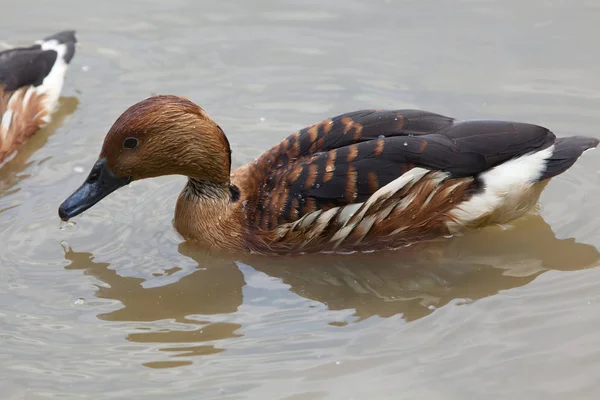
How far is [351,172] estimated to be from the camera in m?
6.74

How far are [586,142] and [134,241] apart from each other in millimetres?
3508

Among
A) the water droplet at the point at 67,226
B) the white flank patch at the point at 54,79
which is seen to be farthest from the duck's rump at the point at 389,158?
the white flank patch at the point at 54,79

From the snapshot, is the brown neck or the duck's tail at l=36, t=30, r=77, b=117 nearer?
the brown neck

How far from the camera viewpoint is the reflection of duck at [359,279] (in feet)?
21.5

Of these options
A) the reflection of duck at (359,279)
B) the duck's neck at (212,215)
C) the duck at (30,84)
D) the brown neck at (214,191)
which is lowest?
the reflection of duck at (359,279)

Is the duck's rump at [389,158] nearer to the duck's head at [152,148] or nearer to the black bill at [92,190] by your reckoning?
the duck's head at [152,148]

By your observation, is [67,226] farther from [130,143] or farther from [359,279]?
[359,279]

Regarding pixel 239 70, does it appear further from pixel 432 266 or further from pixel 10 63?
pixel 432 266

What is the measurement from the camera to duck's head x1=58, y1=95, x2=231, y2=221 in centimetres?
689

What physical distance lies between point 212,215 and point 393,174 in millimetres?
1491

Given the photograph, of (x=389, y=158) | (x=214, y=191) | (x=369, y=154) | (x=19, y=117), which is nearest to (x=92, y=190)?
(x=214, y=191)

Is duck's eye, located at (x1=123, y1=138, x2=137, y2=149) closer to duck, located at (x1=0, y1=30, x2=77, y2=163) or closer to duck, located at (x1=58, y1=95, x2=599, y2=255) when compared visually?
duck, located at (x1=58, y1=95, x2=599, y2=255)

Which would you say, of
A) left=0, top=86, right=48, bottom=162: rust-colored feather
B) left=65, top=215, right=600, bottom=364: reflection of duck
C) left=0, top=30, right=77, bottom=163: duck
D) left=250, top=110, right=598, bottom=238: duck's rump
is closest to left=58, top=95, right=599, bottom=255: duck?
left=250, top=110, right=598, bottom=238: duck's rump

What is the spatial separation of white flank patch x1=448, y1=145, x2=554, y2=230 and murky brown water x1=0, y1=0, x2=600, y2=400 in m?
0.40
